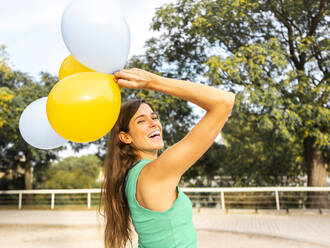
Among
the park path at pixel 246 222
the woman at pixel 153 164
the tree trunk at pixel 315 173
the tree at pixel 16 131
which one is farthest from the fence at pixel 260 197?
the woman at pixel 153 164

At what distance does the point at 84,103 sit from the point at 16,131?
13747mm

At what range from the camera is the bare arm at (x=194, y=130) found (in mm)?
1377

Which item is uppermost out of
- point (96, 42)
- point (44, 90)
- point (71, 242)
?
point (44, 90)

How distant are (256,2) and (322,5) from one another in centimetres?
222

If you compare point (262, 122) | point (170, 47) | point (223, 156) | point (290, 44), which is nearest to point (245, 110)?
point (262, 122)

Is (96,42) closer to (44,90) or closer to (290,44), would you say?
(290,44)

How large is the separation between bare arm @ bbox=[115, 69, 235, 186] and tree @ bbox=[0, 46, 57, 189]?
37.2 feet

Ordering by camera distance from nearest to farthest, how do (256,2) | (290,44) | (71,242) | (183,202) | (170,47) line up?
1. (183,202)
2. (71,242)
3. (256,2)
4. (290,44)
5. (170,47)

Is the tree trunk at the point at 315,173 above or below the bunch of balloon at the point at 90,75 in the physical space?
below

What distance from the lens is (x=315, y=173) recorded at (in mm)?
11469

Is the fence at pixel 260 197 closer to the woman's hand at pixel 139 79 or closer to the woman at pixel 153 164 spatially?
the woman at pixel 153 164

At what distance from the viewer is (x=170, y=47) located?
12.6 meters

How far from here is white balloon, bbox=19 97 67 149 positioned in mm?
2359

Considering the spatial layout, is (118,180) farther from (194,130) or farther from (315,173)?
(315,173)
